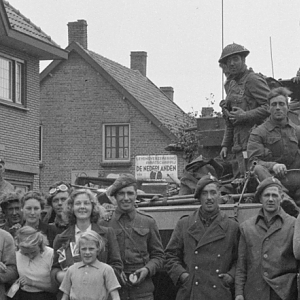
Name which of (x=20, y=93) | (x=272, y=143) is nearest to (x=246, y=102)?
(x=272, y=143)

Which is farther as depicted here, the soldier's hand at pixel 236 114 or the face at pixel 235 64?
the face at pixel 235 64

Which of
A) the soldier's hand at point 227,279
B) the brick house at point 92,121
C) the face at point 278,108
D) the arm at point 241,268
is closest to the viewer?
the arm at point 241,268

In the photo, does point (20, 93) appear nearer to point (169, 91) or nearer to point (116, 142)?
point (116, 142)

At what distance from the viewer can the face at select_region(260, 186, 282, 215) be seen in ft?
28.2

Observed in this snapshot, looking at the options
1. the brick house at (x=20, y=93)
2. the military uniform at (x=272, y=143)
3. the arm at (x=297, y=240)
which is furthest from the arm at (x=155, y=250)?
the brick house at (x=20, y=93)

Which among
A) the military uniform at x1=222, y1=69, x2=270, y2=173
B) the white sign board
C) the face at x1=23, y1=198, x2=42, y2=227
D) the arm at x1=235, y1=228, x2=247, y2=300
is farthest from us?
the white sign board

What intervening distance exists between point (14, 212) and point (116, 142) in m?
24.3

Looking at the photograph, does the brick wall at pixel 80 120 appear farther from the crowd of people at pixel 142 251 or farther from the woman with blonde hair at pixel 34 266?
the woman with blonde hair at pixel 34 266

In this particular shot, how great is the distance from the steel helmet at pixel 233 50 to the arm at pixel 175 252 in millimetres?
2780

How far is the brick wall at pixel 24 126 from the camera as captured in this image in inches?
896

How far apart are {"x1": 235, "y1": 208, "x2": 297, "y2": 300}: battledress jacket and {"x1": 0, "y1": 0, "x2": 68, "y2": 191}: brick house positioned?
14192mm

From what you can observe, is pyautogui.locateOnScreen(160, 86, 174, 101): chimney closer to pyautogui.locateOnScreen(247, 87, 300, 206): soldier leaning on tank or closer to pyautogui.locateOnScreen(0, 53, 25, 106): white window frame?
pyautogui.locateOnScreen(0, 53, 25, 106): white window frame

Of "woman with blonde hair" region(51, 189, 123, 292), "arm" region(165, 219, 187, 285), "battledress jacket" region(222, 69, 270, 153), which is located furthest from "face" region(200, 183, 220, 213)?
"battledress jacket" region(222, 69, 270, 153)

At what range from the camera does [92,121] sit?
113 feet
